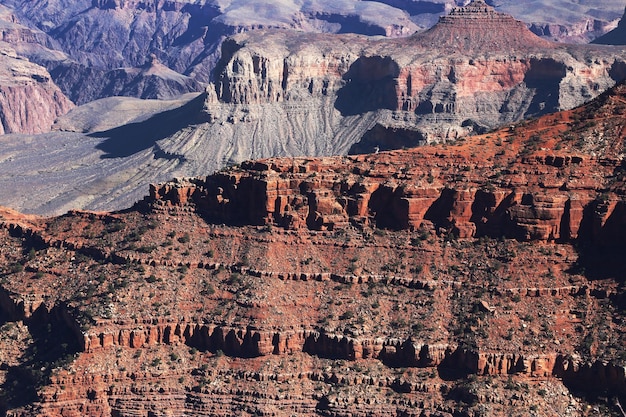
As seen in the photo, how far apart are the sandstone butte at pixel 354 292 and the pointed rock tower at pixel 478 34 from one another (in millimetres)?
104281

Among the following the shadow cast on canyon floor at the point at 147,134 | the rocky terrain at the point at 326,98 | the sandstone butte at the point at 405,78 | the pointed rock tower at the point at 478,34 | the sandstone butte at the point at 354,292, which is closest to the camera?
the sandstone butte at the point at 354,292

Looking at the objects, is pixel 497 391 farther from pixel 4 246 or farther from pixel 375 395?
pixel 4 246

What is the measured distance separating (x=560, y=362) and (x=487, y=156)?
15.2m

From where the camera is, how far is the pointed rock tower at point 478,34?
171 metres

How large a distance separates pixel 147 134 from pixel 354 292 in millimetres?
133974

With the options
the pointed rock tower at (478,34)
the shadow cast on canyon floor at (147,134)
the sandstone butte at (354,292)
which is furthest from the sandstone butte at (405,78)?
the sandstone butte at (354,292)

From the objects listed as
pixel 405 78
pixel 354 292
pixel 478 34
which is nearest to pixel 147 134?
pixel 405 78

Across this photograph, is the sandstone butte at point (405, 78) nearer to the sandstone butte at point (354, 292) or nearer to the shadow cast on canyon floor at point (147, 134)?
the shadow cast on canyon floor at point (147, 134)

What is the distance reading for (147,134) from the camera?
191 metres

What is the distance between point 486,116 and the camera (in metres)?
161

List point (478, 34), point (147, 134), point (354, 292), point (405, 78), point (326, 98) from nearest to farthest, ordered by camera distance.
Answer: point (354, 292) < point (405, 78) < point (478, 34) < point (326, 98) < point (147, 134)

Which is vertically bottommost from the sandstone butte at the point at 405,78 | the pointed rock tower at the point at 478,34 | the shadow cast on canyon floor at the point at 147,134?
the shadow cast on canyon floor at the point at 147,134

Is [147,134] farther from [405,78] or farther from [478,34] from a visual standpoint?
[478,34]

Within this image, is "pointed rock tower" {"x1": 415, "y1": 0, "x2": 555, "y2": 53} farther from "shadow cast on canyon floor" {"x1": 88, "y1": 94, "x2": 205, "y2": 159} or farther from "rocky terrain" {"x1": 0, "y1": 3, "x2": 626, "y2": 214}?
"shadow cast on canyon floor" {"x1": 88, "y1": 94, "x2": 205, "y2": 159}
